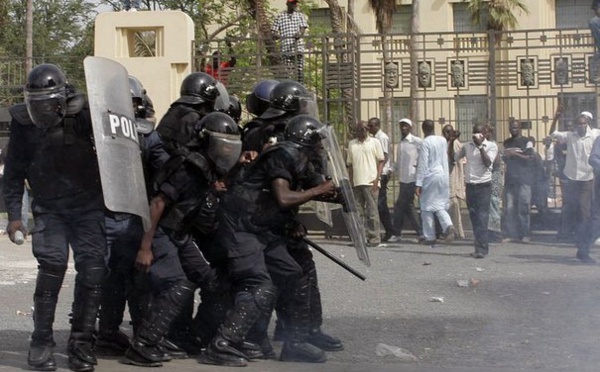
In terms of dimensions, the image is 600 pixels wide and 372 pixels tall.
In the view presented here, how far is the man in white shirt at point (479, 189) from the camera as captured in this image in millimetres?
12359

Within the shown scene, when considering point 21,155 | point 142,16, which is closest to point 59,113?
point 21,155

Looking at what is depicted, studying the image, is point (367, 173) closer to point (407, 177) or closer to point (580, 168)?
point (407, 177)

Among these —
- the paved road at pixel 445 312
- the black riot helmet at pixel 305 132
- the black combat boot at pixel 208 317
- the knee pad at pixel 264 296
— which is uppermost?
the black riot helmet at pixel 305 132

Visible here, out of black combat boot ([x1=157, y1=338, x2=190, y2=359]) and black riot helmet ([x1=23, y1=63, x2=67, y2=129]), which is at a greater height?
black riot helmet ([x1=23, y1=63, x2=67, y2=129])

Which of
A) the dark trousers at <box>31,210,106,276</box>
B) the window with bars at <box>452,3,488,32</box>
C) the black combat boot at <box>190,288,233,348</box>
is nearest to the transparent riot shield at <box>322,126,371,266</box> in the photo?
the black combat boot at <box>190,288,233,348</box>

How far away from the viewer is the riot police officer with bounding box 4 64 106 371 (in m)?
6.21

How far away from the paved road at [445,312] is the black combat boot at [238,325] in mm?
78

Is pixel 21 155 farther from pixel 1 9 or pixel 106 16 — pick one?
pixel 1 9

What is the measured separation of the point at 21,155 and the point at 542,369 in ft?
10.8

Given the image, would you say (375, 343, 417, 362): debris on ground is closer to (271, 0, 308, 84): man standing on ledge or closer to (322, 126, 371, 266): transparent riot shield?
(322, 126, 371, 266): transparent riot shield

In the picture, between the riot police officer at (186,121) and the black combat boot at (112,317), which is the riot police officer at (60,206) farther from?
the riot police officer at (186,121)

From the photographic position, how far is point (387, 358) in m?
6.79

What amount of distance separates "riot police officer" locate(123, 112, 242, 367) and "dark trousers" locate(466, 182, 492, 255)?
6.30 meters

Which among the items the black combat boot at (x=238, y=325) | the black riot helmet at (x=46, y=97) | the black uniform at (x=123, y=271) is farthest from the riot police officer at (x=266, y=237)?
the black riot helmet at (x=46, y=97)
